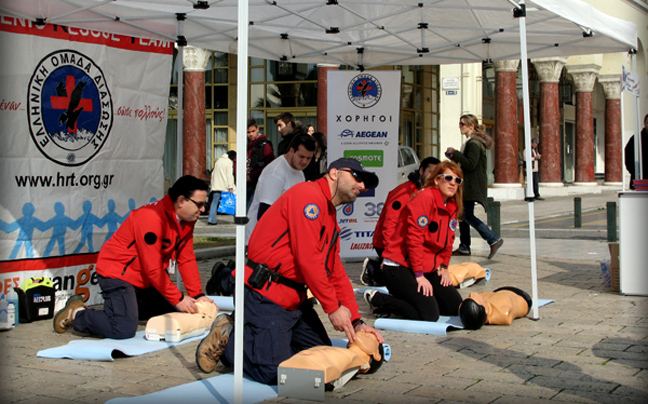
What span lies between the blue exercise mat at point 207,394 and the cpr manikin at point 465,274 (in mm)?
4317

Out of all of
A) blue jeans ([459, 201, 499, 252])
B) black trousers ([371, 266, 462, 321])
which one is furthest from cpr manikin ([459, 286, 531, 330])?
blue jeans ([459, 201, 499, 252])

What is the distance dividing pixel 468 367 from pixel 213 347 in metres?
1.75

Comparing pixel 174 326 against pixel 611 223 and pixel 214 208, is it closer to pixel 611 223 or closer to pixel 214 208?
pixel 611 223

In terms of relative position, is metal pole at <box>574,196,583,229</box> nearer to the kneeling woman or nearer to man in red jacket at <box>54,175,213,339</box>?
the kneeling woman

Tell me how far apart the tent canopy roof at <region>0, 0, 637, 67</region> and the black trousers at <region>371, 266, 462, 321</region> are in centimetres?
293

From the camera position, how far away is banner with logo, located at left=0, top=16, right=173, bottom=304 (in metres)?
7.23

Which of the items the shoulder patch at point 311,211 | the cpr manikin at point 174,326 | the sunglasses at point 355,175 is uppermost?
the sunglasses at point 355,175

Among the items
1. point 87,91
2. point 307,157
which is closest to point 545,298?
point 307,157

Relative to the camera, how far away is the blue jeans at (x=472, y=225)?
10.7m

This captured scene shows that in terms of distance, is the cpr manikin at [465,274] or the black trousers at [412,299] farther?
the cpr manikin at [465,274]

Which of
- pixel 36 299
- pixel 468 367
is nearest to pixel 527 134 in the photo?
pixel 468 367

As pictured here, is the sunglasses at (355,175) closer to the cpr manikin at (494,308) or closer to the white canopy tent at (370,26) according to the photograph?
the cpr manikin at (494,308)

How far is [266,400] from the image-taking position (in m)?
4.53

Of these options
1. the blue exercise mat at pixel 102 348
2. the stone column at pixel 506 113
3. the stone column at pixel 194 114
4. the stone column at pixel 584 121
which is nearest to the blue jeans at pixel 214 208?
the stone column at pixel 194 114
